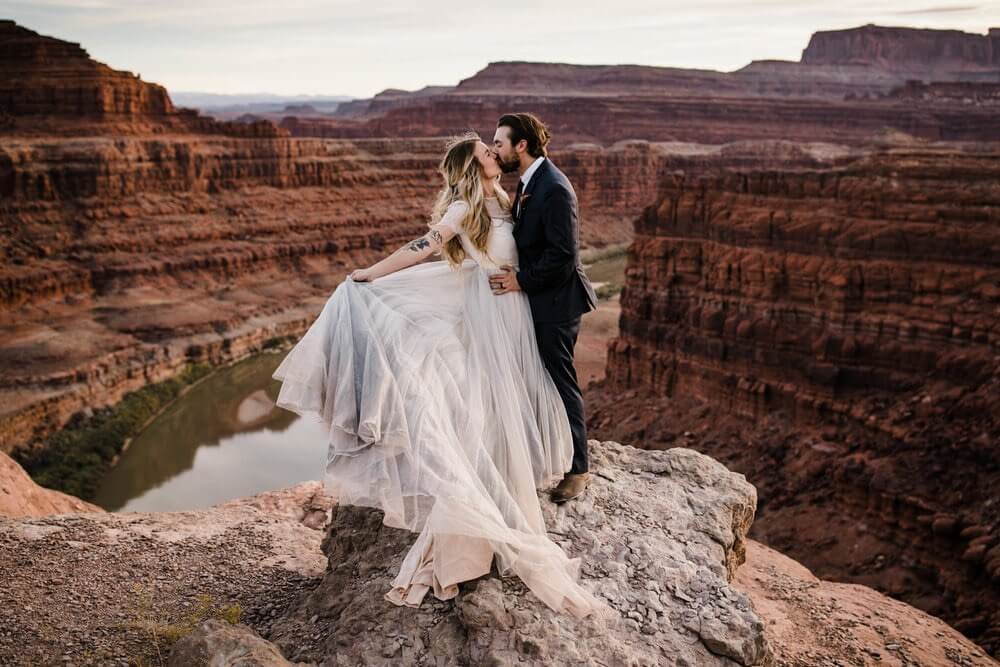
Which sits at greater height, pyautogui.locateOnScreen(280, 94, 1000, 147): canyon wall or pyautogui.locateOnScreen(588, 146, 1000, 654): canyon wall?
pyautogui.locateOnScreen(280, 94, 1000, 147): canyon wall

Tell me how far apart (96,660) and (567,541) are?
2910 mm

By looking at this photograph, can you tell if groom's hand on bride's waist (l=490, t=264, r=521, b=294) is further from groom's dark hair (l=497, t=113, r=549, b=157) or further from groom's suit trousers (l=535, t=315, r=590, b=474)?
groom's dark hair (l=497, t=113, r=549, b=157)

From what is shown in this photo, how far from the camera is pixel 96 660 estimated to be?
5156 millimetres

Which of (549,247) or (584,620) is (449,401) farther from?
(584,620)

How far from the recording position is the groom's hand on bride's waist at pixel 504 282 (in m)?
5.20

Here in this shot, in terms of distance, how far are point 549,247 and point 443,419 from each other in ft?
3.92

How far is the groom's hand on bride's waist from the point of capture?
205 inches

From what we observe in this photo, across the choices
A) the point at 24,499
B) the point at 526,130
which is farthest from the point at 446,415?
the point at 24,499

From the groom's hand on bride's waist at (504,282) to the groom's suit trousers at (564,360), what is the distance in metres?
0.27

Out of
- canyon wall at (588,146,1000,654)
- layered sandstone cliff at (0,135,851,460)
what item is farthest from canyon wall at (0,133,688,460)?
canyon wall at (588,146,1000,654)

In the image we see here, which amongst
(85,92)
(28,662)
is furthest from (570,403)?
(85,92)

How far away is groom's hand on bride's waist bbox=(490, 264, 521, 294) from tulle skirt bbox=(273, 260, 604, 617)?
0.05 metres

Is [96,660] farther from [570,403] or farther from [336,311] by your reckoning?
[570,403]

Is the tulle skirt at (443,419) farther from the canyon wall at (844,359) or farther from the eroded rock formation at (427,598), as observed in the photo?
the canyon wall at (844,359)
